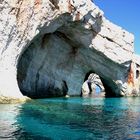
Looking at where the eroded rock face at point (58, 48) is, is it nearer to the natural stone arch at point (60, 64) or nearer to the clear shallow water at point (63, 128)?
the natural stone arch at point (60, 64)

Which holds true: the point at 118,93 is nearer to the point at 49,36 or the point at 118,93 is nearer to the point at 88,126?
the point at 49,36

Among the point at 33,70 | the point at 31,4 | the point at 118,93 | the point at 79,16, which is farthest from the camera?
the point at 118,93

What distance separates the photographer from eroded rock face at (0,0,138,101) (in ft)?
103

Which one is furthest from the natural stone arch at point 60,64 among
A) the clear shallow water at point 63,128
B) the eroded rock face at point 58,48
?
the clear shallow water at point 63,128

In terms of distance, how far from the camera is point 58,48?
151 ft

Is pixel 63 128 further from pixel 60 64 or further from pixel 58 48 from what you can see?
pixel 60 64

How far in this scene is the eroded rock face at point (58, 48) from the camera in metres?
31.4

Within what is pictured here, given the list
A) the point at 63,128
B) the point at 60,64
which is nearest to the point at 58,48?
the point at 60,64

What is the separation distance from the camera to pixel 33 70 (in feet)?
141

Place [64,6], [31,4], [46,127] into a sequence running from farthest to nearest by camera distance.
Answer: [64,6] → [31,4] → [46,127]

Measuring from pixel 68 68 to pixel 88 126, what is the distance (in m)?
32.1

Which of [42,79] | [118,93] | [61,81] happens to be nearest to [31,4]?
[42,79]

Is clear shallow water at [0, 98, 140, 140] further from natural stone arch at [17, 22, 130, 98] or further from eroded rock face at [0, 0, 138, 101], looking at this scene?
natural stone arch at [17, 22, 130, 98]

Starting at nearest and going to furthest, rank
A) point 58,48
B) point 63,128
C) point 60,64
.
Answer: point 63,128 < point 58,48 < point 60,64
